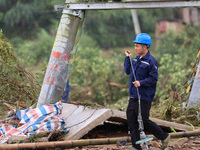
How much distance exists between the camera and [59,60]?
5.97 m

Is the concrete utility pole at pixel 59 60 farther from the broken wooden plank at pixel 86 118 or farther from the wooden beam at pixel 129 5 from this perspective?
the broken wooden plank at pixel 86 118

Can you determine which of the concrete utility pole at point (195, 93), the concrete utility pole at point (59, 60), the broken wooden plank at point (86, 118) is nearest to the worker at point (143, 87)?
the broken wooden plank at point (86, 118)

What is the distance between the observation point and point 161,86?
1135 centimetres

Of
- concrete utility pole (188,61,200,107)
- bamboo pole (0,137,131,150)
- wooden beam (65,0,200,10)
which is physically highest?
wooden beam (65,0,200,10)

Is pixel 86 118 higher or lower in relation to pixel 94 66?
lower

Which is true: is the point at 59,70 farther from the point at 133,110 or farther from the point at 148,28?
the point at 148,28

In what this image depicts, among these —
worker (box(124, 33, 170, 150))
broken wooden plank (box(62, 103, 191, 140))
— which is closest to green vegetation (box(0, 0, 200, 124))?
broken wooden plank (box(62, 103, 191, 140))

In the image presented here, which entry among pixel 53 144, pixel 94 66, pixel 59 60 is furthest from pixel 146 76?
pixel 94 66

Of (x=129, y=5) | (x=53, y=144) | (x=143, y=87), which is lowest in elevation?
(x=53, y=144)

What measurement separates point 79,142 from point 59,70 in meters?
1.62

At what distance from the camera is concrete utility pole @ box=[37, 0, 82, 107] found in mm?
5918

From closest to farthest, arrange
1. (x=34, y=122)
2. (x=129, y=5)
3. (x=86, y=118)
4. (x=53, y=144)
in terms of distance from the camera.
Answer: (x=53, y=144) < (x=34, y=122) < (x=86, y=118) < (x=129, y=5)

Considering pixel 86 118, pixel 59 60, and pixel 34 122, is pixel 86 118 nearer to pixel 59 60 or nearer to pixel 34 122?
pixel 34 122

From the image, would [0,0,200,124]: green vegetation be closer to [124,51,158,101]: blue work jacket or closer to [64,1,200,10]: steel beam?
[64,1,200,10]: steel beam
